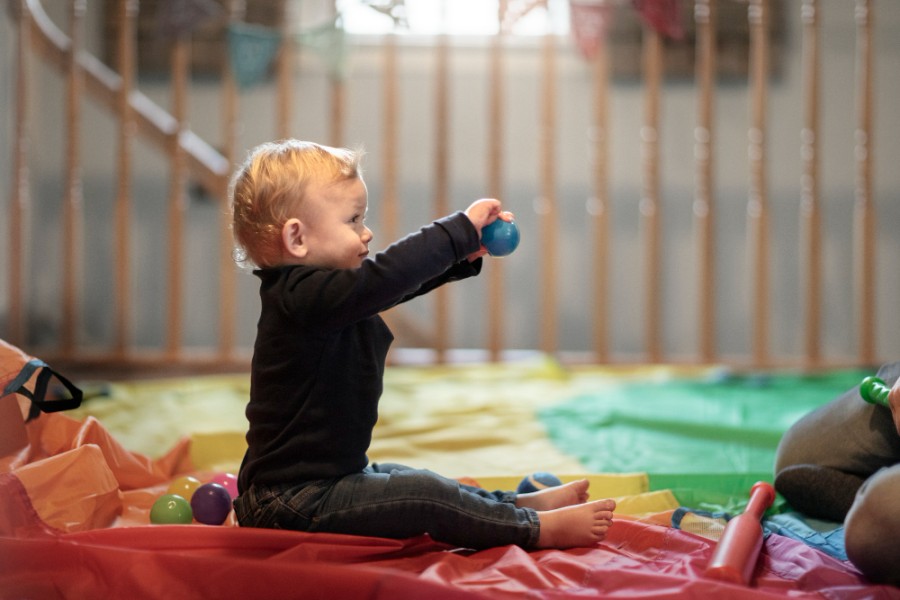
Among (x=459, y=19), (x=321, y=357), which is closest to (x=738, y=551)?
(x=321, y=357)

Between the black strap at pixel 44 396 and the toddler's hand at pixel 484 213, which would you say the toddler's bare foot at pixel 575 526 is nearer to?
the toddler's hand at pixel 484 213

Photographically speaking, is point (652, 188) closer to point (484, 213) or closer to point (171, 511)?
point (484, 213)

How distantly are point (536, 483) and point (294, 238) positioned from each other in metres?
0.43

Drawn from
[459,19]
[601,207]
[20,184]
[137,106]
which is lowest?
[601,207]

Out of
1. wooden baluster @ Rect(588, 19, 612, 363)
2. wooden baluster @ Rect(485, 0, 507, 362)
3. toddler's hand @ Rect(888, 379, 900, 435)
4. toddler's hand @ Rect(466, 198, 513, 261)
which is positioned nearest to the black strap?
toddler's hand @ Rect(466, 198, 513, 261)

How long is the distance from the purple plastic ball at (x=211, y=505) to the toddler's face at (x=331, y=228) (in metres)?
0.31

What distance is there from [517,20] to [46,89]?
1425 millimetres

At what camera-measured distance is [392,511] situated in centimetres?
97

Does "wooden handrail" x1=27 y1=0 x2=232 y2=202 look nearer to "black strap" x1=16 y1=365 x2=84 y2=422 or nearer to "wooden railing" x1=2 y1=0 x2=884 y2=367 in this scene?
"wooden railing" x1=2 y1=0 x2=884 y2=367

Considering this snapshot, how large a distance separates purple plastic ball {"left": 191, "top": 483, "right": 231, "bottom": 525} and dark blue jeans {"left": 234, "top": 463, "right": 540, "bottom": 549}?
5.3 inches

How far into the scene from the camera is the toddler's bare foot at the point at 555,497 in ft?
3.53

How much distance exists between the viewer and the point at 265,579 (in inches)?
35.0

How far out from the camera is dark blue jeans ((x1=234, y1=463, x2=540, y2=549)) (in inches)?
38.2

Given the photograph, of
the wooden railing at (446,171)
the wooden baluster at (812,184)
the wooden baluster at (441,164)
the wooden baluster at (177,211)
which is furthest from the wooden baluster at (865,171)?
the wooden baluster at (177,211)
